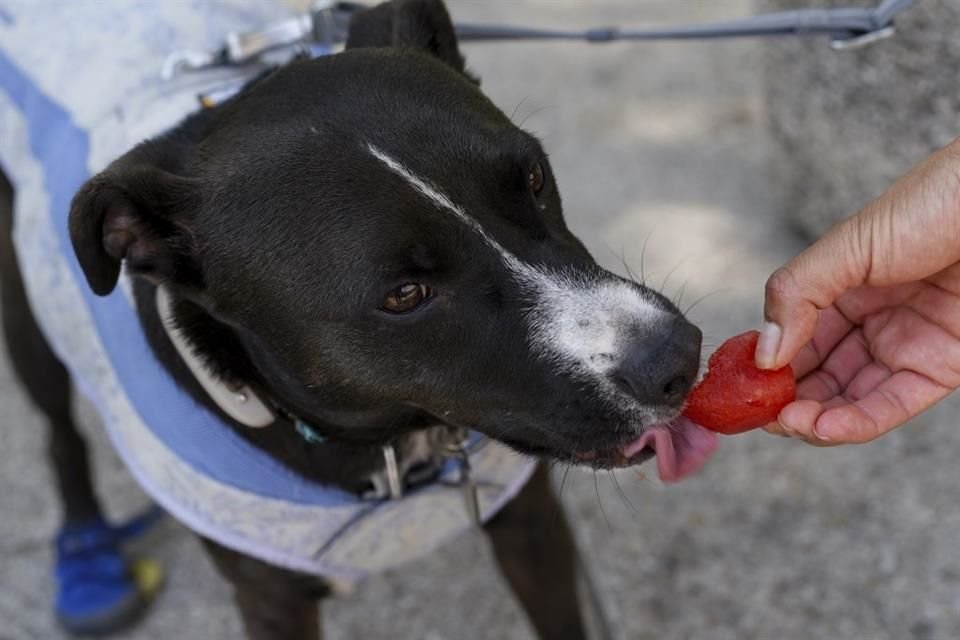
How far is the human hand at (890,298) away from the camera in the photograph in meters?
1.77

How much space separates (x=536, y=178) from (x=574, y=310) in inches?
13.1

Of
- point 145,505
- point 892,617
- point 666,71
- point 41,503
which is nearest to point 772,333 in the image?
point 892,617

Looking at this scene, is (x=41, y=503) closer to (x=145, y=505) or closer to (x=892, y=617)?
(x=145, y=505)

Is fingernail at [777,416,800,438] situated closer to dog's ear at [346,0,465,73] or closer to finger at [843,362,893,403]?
finger at [843,362,893,403]

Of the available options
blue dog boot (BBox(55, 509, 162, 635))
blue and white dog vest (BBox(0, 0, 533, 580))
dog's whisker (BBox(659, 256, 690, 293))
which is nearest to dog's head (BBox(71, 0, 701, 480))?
blue and white dog vest (BBox(0, 0, 533, 580))

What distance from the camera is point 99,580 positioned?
3.17 meters

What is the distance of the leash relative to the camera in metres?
2.32

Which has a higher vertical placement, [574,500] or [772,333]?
→ [772,333]

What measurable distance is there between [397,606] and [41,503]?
1.42 m

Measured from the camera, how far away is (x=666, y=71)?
205 inches

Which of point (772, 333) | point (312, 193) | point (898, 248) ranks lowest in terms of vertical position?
point (772, 333)

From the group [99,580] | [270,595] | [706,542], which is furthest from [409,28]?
[99,580]

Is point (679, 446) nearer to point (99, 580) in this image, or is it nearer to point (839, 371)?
point (839, 371)

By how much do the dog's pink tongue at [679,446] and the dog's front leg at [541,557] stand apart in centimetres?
43
